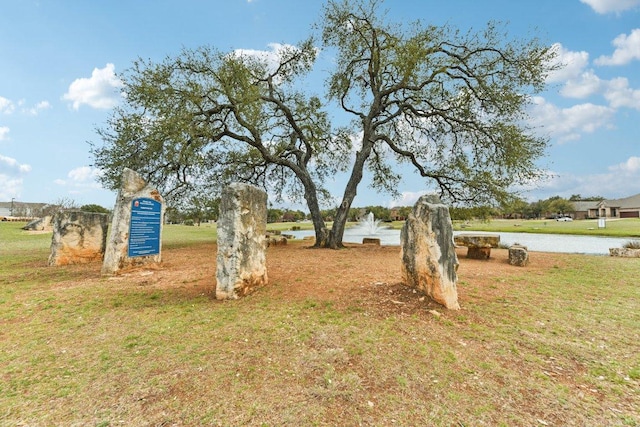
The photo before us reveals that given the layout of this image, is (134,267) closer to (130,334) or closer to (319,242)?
(130,334)

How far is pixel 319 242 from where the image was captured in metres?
14.7

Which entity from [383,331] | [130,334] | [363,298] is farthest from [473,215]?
[130,334]

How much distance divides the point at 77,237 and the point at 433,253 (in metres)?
10.4

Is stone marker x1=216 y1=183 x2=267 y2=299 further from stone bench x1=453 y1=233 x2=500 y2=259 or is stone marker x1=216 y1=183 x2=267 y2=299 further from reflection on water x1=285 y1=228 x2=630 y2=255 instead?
reflection on water x1=285 y1=228 x2=630 y2=255

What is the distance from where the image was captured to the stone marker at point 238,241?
5660mm

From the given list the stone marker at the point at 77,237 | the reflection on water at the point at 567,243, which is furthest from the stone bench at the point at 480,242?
the stone marker at the point at 77,237

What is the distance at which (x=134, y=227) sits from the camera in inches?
330

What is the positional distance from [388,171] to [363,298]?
12.1 m

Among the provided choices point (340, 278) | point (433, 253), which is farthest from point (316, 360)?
point (340, 278)

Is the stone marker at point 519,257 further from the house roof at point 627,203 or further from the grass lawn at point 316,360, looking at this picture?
the house roof at point 627,203

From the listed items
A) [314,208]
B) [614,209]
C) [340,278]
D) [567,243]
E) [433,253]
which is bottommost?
[340,278]

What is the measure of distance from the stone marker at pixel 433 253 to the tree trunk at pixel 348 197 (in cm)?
855

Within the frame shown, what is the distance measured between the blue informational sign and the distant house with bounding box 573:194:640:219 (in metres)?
72.5

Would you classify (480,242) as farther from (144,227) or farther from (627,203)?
(627,203)
